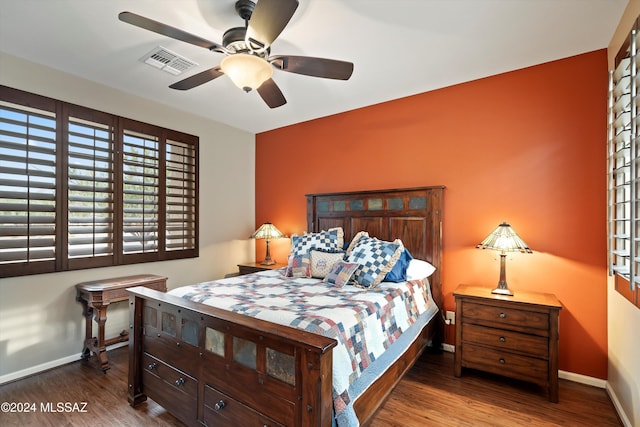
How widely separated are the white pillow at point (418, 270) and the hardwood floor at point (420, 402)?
81 centimetres

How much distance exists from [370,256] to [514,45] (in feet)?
6.63

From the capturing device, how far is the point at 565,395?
7.64 feet

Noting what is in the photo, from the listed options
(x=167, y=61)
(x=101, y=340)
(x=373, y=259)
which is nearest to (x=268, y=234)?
(x=373, y=259)

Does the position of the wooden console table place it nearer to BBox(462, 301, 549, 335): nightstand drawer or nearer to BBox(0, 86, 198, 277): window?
BBox(0, 86, 198, 277): window

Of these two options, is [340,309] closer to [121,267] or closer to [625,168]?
[625,168]

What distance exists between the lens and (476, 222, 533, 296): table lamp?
2508mm

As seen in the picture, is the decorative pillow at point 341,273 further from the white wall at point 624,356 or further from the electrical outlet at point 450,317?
the white wall at point 624,356

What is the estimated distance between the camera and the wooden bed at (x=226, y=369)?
53.2 inches

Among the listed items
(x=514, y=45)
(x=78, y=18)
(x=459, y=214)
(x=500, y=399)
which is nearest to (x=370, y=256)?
(x=459, y=214)

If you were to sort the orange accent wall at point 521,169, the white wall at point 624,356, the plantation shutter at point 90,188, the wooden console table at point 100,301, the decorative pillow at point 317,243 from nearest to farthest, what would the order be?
1. the white wall at point 624,356
2. the orange accent wall at point 521,169
3. the wooden console table at point 100,301
4. the plantation shutter at point 90,188
5. the decorative pillow at point 317,243

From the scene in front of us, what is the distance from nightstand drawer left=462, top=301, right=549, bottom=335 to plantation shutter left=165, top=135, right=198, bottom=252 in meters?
3.16

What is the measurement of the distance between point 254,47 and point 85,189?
2222 millimetres

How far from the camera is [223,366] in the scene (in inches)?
66.3

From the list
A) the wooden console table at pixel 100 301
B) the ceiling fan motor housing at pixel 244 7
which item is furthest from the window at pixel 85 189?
the ceiling fan motor housing at pixel 244 7
